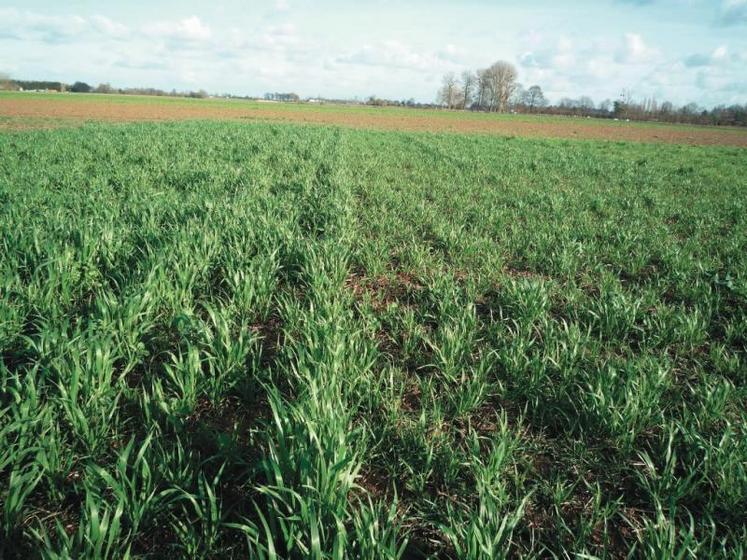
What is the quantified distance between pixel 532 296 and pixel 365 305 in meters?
1.81

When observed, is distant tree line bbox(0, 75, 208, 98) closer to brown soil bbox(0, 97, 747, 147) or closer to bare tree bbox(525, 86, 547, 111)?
brown soil bbox(0, 97, 747, 147)

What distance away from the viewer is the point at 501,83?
377ft

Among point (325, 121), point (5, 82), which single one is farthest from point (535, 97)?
point (5, 82)

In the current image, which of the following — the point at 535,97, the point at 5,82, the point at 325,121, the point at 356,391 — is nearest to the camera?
the point at 356,391

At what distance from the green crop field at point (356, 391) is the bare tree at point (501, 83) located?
125m

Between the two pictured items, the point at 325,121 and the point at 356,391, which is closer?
the point at 356,391

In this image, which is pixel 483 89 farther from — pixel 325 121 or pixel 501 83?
pixel 325 121

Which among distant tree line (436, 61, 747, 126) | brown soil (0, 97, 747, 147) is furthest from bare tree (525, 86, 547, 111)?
brown soil (0, 97, 747, 147)

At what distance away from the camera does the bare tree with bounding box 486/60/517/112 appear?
114688mm

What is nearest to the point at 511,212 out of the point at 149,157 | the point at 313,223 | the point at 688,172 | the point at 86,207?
the point at 313,223

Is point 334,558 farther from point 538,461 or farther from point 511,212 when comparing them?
point 511,212

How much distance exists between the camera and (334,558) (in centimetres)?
144

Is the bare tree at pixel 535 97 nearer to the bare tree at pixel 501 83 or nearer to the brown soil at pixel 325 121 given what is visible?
the bare tree at pixel 501 83

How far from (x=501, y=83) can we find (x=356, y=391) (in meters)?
133
